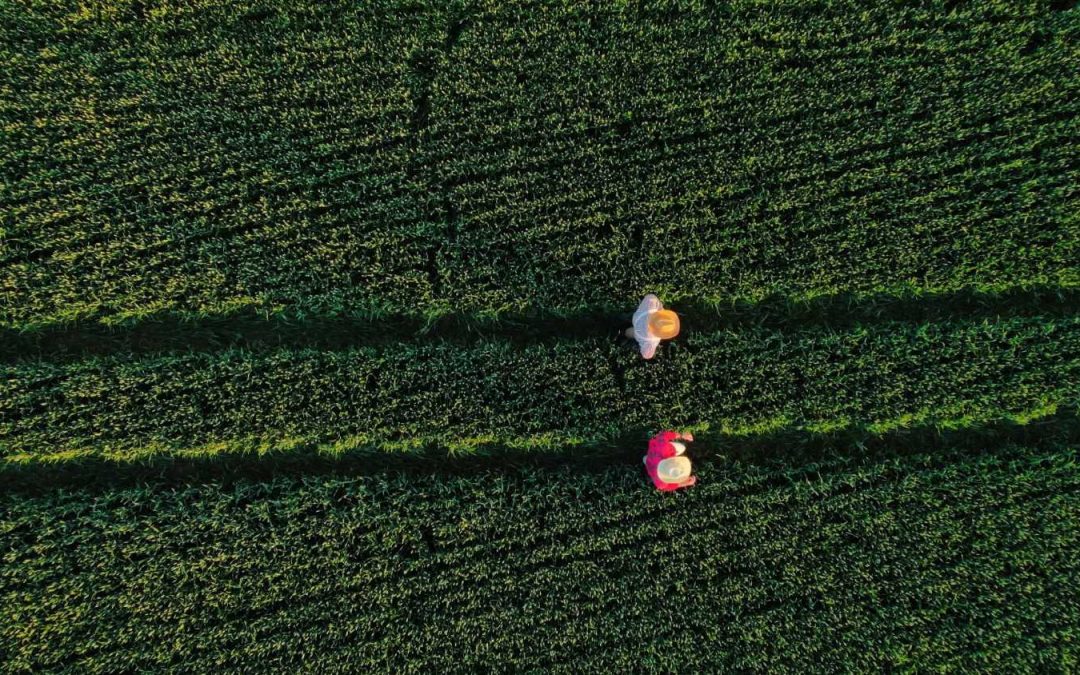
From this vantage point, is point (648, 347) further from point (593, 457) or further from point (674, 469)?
point (593, 457)

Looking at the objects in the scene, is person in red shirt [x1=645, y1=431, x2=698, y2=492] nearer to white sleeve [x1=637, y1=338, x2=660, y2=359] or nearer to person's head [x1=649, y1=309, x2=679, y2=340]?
white sleeve [x1=637, y1=338, x2=660, y2=359]

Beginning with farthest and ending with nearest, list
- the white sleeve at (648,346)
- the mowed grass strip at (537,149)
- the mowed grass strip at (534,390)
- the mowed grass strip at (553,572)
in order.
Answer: the mowed grass strip at (537,149) → the mowed grass strip at (534,390) → the mowed grass strip at (553,572) → the white sleeve at (648,346)

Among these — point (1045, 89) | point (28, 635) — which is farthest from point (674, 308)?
point (28, 635)

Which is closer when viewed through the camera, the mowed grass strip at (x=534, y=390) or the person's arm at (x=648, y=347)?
the person's arm at (x=648, y=347)

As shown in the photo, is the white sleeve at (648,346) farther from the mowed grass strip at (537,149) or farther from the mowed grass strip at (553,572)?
the mowed grass strip at (553,572)

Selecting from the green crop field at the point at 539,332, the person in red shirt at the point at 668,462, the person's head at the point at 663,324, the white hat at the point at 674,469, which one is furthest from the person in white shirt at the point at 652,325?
the white hat at the point at 674,469

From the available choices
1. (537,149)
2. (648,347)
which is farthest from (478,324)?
(537,149)

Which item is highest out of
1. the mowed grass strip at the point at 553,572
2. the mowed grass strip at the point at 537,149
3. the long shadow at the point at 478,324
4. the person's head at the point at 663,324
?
the mowed grass strip at the point at 537,149
